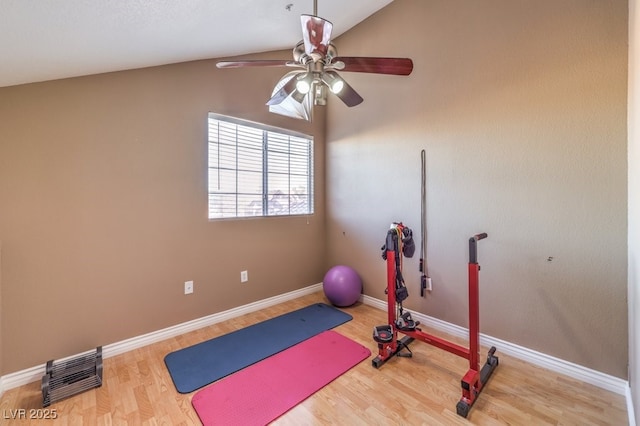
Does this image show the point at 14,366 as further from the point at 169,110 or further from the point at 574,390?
the point at 574,390

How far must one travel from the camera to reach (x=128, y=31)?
1630 mm

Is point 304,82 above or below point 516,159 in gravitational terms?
above

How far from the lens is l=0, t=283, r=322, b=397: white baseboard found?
190 centimetres

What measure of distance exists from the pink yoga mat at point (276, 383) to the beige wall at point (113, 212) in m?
1.03

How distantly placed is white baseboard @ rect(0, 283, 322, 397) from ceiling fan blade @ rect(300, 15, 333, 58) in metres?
2.60

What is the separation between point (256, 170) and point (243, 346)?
1850mm

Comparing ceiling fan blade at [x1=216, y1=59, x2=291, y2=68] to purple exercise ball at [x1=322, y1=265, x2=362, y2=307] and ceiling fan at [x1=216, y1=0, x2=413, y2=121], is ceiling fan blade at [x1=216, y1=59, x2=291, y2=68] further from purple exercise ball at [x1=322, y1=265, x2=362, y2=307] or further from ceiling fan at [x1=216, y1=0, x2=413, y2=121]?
purple exercise ball at [x1=322, y1=265, x2=362, y2=307]

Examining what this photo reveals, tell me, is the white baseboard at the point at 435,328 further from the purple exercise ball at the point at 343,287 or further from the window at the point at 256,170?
the window at the point at 256,170

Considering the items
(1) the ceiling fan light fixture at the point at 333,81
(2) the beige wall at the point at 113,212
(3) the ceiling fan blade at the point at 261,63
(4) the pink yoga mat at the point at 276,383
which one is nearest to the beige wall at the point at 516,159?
(4) the pink yoga mat at the point at 276,383

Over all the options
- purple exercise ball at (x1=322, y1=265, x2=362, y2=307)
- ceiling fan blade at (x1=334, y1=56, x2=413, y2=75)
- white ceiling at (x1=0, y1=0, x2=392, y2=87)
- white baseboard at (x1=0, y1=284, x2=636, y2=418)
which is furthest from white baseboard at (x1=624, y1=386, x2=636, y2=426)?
white ceiling at (x1=0, y1=0, x2=392, y2=87)

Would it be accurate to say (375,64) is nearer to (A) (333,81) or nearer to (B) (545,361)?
(A) (333,81)

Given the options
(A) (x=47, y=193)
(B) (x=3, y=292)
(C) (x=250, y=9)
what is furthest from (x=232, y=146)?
(B) (x=3, y=292)

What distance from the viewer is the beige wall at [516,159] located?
6.00 ft

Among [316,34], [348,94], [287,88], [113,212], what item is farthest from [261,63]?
[113,212]
